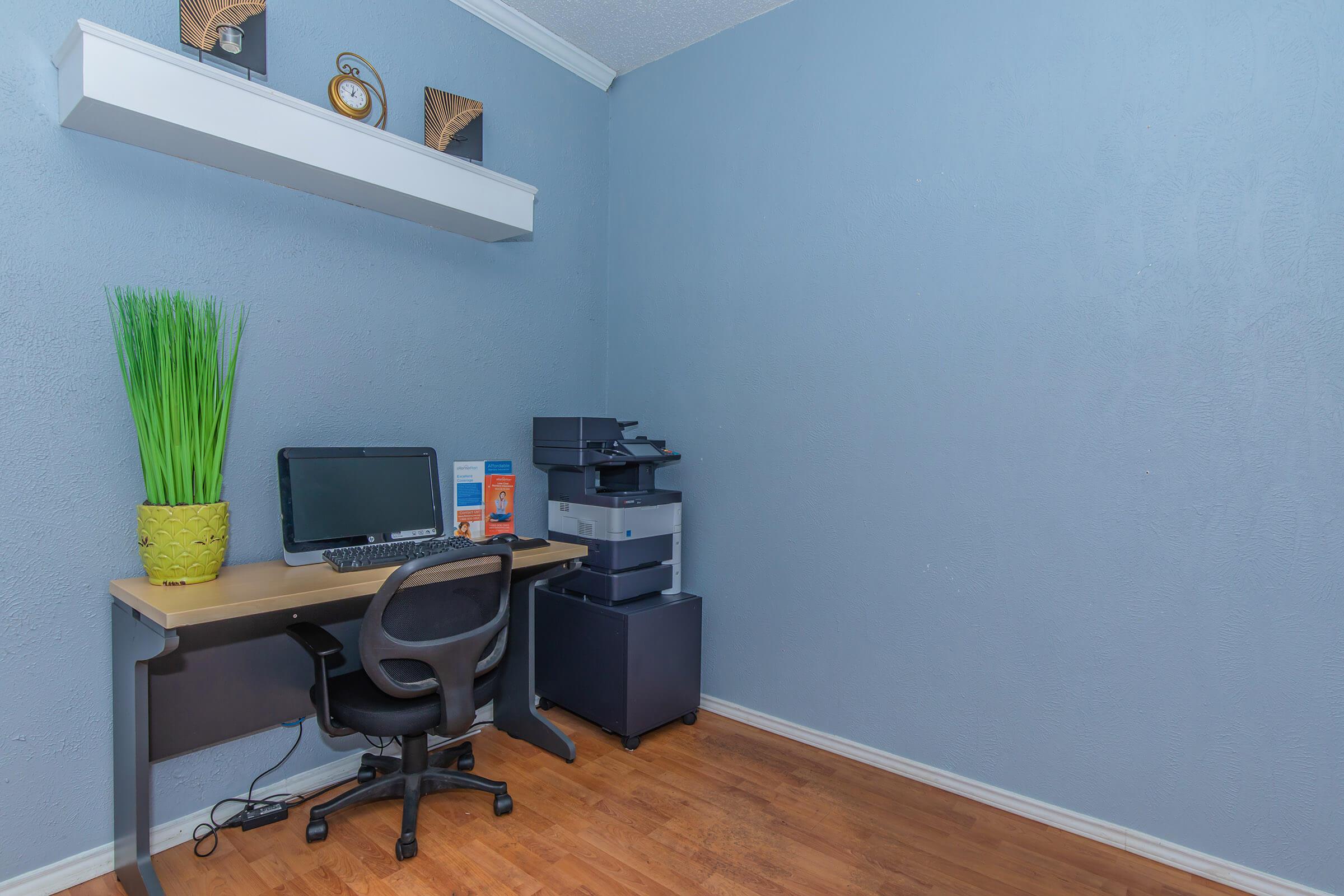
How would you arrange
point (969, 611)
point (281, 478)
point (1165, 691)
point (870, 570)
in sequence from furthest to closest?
point (870, 570) < point (969, 611) < point (281, 478) < point (1165, 691)

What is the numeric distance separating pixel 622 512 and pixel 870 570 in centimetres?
102

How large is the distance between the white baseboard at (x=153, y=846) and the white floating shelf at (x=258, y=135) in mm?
2020

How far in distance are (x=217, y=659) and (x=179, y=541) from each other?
530mm

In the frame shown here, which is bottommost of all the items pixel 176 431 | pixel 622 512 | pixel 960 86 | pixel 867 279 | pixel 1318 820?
pixel 1318 820

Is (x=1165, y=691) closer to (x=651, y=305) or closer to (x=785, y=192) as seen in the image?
(x=785, y=192)

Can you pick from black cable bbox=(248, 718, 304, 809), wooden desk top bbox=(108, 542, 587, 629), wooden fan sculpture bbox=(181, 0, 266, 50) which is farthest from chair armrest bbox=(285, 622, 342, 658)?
wooden fan sculpture bbox=(181, 0, 266, 50)

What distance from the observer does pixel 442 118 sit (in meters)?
2.67

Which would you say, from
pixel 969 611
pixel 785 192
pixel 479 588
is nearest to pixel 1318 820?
pixel 969 611

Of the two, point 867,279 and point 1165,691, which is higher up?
point 867,279

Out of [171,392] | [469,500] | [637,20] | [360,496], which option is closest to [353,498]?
[360,496]

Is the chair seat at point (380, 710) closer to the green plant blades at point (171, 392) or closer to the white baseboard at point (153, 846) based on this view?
the white baseboard at point (153, 846)

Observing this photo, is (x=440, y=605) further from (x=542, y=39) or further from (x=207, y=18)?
(x=542, y=39)

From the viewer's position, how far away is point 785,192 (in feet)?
9.64

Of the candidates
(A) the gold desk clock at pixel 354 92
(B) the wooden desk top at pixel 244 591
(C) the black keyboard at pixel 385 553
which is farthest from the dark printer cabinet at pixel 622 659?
(A) the gold desk clock at pixel 354 92
